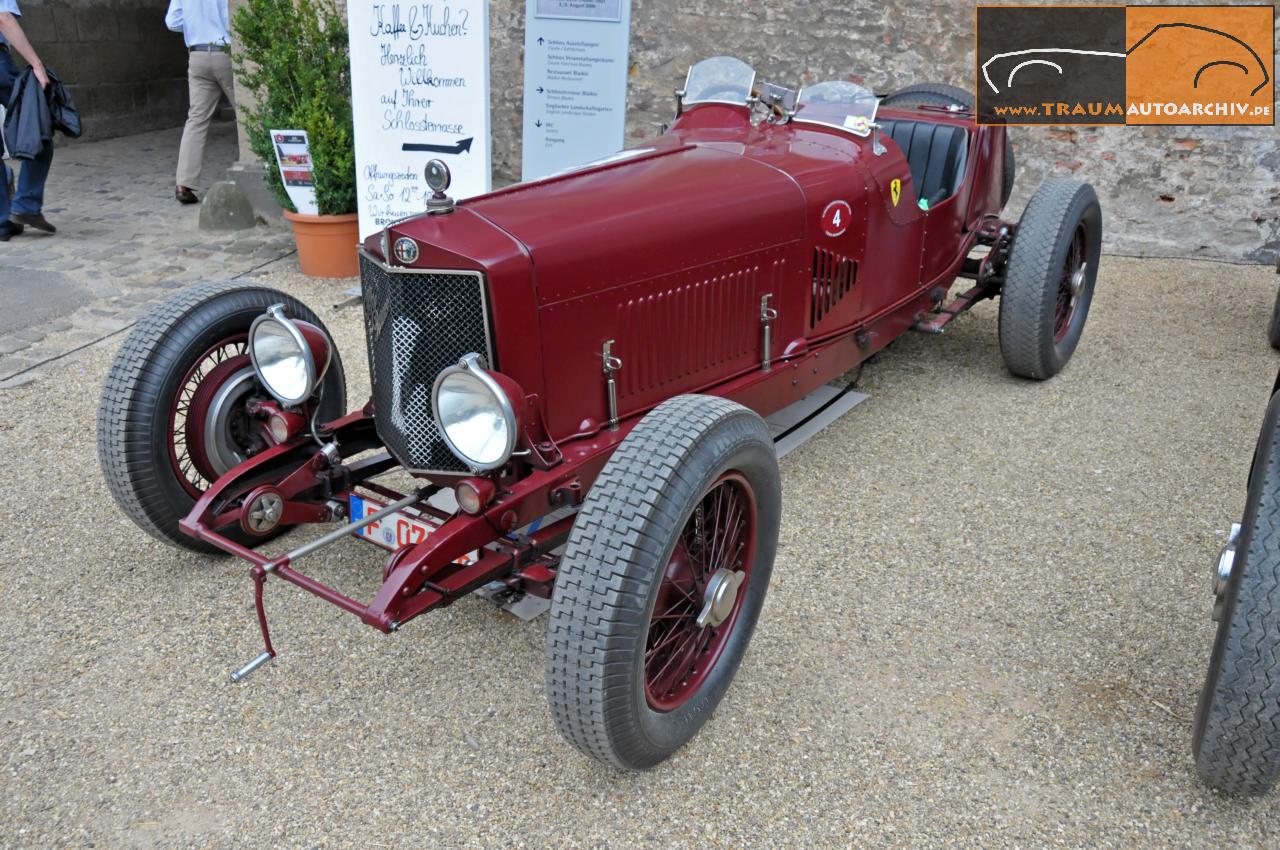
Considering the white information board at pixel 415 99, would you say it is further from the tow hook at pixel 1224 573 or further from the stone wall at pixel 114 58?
the stone wall at pixel 114 58

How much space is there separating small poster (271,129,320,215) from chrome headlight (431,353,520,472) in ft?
13.1

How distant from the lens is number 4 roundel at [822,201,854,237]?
3.54m

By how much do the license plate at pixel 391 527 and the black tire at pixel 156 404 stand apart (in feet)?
1.68

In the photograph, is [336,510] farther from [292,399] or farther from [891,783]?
[891,783]

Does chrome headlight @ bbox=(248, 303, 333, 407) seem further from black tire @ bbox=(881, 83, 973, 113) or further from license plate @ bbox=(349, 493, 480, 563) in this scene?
black tire @ bbox=(881, 83, 973, 113)

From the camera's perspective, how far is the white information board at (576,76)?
5641mm

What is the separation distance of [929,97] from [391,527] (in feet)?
13.0

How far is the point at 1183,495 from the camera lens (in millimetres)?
3768

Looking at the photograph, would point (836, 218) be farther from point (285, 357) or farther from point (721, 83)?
A: point (285, 357)

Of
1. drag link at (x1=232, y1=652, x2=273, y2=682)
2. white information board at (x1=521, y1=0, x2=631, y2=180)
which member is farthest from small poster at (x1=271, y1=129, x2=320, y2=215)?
drag link at (x1=232, y1=652, x2=273, y2=682)

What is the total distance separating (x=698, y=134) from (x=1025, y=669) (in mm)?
2290

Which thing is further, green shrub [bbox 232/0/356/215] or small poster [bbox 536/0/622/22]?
green shrub [bbox 232/0/356/215]

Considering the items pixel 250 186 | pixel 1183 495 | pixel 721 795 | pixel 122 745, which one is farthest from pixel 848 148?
pixel 250 186

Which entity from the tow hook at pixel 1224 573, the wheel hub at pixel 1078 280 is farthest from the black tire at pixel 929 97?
the tow hook at pixel 1224 573
